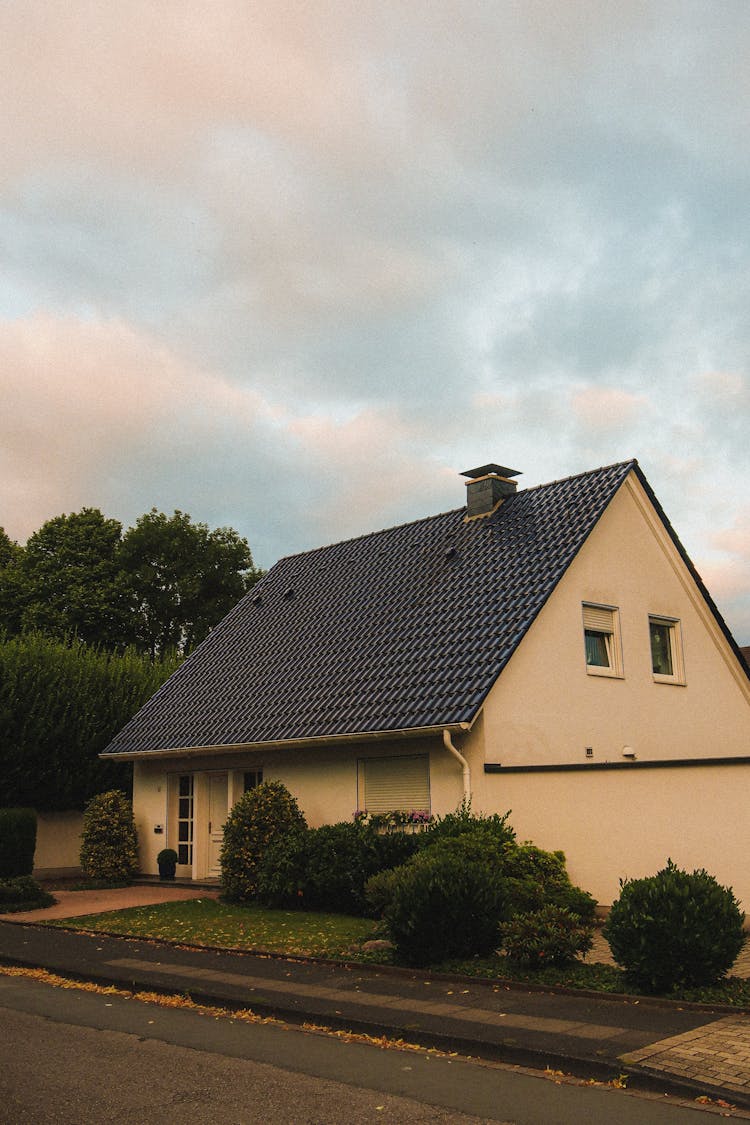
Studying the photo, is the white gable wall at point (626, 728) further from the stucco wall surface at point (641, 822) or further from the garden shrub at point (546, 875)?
the garden shrub at point (546, 875)

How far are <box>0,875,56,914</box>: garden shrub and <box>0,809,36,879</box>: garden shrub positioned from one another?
1353mm

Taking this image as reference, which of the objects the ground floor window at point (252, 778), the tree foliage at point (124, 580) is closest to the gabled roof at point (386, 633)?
the ground floor window at point (252, 778)

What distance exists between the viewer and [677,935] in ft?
30.8

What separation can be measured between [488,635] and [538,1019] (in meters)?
9.34

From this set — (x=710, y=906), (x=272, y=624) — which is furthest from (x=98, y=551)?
(x=710, y=906)

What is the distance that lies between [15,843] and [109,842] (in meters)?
2.40

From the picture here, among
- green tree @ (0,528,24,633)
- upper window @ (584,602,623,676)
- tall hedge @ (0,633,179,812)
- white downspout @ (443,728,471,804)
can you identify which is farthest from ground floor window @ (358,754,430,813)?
green tree @ (0,528,24,633)

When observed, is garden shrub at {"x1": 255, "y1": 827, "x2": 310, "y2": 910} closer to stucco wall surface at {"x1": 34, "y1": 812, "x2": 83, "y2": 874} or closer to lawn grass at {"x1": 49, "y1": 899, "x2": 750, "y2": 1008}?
lawn grass at {"x1": 49, "y1": 899, "x2": 750, "y2": 1008}

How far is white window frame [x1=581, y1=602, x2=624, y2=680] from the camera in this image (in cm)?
1914

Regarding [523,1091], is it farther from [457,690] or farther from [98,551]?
[98,551]

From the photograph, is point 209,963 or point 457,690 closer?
point 209,963

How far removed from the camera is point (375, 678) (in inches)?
733

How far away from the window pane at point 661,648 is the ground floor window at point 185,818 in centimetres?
1032

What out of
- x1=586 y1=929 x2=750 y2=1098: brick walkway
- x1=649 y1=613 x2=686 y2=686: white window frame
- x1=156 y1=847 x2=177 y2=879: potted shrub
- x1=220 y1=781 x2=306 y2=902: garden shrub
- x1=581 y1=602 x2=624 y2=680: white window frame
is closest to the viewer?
x1=586 y1=929 x2=750 y2=1098: brick walkway
